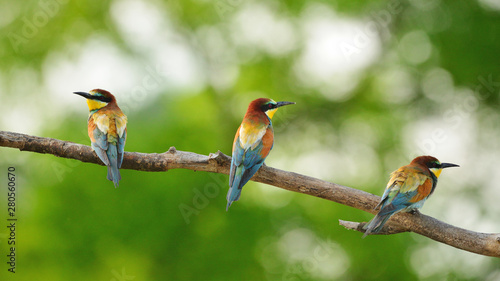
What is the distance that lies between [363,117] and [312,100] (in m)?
0.71

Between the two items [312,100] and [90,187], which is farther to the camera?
[312,100]

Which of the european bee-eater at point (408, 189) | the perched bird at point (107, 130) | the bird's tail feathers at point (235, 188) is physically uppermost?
the perched bird at point (107, 130)

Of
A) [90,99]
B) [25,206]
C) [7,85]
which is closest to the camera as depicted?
[90,99]

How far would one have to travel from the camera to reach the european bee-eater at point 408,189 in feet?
9.39

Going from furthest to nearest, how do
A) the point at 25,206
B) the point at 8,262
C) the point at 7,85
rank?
the point at 7,85
the point at 25,206
the point at 8,262

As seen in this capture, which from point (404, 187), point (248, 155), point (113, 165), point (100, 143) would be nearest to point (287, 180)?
point (248, 155)

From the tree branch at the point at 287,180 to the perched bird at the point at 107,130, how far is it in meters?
0.09

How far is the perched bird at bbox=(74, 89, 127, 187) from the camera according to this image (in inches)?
115

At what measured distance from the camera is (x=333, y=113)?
7.11 meters

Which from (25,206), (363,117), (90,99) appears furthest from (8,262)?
(363,117)

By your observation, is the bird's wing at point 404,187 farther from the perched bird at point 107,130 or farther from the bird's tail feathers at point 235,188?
the perched bird at point 107,130

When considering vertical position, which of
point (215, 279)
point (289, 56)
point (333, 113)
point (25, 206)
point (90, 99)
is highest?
point (90, 99)

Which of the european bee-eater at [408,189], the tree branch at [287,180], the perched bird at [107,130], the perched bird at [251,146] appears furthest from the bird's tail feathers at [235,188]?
the european bee-eater at [408,189]

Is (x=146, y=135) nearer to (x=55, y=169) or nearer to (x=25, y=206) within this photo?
(x=55, y=169)
